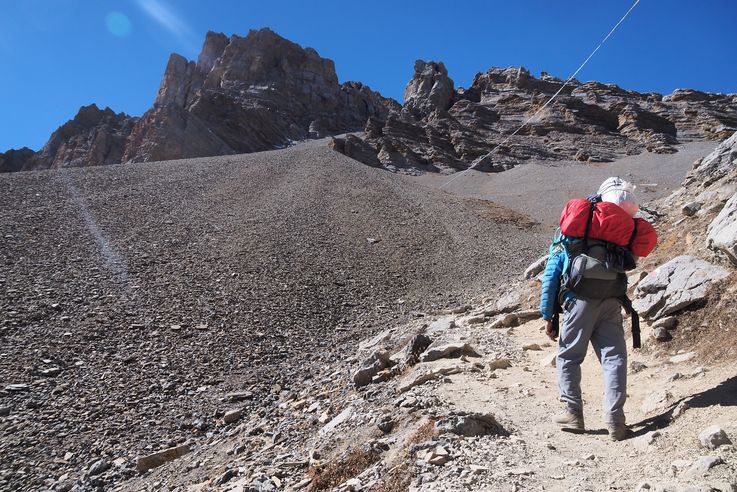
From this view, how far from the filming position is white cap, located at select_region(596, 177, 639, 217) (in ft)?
14.0

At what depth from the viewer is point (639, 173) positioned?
233 ft

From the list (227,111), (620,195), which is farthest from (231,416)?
(227,111)

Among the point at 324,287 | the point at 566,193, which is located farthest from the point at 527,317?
the point at 566,193

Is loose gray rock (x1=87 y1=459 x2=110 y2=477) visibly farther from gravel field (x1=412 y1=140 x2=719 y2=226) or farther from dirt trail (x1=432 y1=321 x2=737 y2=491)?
gravel field (x1=412 y1=140 x2=719 y2=226)

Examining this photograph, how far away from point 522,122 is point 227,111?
5345 centimetres

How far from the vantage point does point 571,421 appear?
13.9ft

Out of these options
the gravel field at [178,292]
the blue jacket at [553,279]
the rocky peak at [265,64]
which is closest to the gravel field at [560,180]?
the gravel field at [178,292]

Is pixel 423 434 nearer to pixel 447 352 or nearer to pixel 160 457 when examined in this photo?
pixel 447 352

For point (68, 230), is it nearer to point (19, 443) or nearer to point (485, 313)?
point (19, 443)

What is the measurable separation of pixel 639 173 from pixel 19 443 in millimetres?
76324

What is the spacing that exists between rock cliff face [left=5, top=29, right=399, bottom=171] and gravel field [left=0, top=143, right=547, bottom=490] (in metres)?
58.3

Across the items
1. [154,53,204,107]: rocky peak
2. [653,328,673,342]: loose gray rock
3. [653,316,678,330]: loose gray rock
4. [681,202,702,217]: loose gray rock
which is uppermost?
[154,53,204,107]: rocky peak

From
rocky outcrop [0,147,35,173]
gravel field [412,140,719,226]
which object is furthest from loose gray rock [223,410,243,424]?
rocky outcrop [0,147,35,173]

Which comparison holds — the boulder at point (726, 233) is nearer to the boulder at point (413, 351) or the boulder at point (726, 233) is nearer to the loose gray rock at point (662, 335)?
the loose gray rock at point (662, 335)
